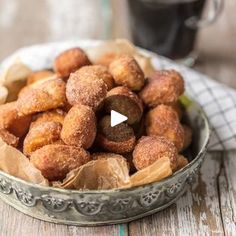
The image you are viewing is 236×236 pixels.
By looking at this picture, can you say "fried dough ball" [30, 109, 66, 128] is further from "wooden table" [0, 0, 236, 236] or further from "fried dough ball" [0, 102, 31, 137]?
"wooden table" [0, 0, 236, 236]

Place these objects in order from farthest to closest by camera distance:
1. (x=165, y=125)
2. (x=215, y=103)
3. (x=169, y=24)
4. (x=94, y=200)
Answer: (x=169, y=24)
(x=215, y=103)
(x=165, y=125)
(x=94, y=200)

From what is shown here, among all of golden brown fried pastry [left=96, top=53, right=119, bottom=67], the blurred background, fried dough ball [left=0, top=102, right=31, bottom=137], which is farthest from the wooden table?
golden brown fried pastry [left=96, top=53, right=119, bottom=67]

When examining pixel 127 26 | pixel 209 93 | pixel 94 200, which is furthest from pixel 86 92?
pixel 127 26

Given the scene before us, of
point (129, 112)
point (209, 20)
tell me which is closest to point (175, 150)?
point (129, 112)

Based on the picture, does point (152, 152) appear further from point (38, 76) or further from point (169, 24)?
point (169, 24)

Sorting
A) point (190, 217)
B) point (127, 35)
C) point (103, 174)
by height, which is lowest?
point (127, 35)

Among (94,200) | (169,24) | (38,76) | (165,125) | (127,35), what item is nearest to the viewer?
(94,200)
